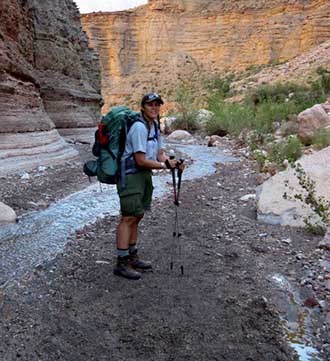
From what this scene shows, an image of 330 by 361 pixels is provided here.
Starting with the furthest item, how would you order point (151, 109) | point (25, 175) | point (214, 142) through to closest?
point (214, 142), point (25, 175), point (151, 109)

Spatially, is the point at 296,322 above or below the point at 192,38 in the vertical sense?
below

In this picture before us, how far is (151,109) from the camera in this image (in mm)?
3516

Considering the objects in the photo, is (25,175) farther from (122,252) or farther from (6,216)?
(122,252)

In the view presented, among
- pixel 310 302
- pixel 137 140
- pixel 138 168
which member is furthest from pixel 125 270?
pixel 310 302

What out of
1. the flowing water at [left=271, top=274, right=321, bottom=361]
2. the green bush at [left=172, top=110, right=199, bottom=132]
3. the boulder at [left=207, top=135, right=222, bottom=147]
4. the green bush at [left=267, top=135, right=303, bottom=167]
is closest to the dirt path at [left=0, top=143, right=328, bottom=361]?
the flowing water at [left=271, top=274, right=321, bottom=361]

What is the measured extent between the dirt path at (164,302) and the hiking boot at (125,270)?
2.8 inches

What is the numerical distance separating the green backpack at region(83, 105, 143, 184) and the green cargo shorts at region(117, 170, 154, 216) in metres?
0.11

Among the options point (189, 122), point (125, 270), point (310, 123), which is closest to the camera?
point (125, 270)

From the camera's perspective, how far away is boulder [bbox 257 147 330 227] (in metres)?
5.35

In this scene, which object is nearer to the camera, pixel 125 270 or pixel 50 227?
pixel 125 270

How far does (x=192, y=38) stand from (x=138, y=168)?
52.1 m

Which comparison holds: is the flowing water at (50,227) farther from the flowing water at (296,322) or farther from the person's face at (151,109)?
the flowing water at (296,322)

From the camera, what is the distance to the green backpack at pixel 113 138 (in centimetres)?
342

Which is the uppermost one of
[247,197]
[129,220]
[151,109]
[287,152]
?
[151,109]
